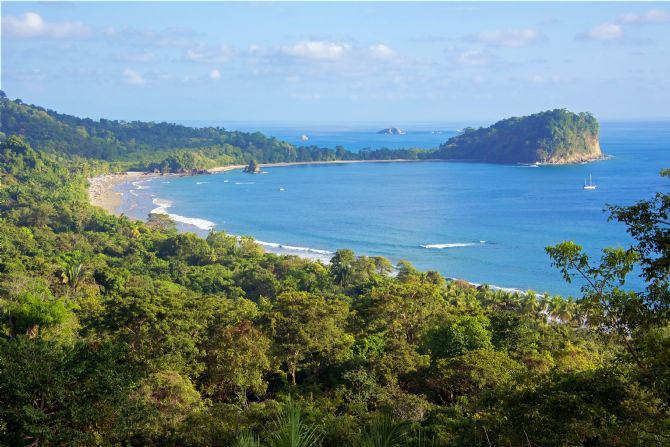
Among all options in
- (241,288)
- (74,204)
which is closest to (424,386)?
(241,288)

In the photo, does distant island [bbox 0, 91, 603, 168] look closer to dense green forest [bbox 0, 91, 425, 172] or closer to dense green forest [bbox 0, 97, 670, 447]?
dense green forest [bbox 0, 91, 425, 172]


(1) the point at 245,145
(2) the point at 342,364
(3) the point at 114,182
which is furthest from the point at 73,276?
(1) the point at 245,145

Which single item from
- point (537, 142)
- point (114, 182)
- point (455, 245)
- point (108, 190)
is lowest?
point (455, 245)

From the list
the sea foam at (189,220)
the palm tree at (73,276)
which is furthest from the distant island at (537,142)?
the palm tree at (73,276)

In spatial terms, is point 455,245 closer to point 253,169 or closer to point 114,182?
point 114,182

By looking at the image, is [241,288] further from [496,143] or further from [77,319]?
[496,143]
